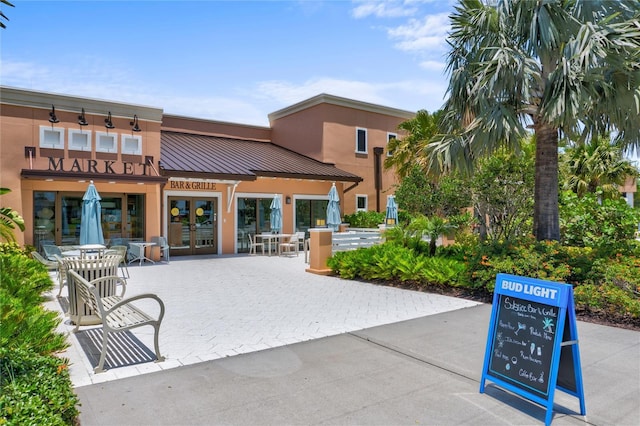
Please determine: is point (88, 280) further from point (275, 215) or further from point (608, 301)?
point (275, 215)

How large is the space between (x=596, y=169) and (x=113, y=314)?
22.1 meters

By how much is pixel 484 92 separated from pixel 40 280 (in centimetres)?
957

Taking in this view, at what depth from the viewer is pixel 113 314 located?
5.29 metres

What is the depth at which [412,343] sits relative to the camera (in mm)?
5520

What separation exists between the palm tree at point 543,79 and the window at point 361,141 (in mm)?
12976

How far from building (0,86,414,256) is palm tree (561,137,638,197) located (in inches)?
353

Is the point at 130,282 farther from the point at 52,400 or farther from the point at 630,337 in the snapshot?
the point at 630,337

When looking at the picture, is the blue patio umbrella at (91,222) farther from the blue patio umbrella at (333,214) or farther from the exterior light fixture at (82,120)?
the blue patio umbrella at (333,214)

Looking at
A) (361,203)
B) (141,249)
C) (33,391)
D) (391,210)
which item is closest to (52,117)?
(141,249)

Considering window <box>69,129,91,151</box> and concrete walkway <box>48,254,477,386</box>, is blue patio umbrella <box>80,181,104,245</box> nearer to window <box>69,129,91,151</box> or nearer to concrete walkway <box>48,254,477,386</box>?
concrete walkway <box>48,254,477,386</box>

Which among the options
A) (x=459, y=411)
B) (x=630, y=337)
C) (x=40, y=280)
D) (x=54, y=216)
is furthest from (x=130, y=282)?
(x=630, y=337)

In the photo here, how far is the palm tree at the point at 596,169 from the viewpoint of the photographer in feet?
66.0

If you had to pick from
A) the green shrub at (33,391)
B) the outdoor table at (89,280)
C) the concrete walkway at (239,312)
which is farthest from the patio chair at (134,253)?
the green shrub at (33,391)

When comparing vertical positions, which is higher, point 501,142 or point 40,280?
point 501,142
